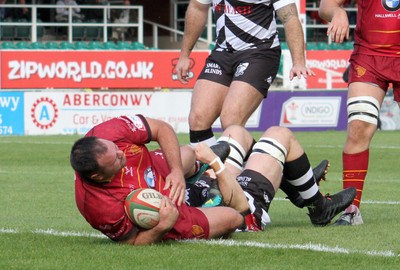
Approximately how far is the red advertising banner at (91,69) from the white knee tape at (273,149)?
1985 cm

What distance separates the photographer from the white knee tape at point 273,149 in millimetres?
7719

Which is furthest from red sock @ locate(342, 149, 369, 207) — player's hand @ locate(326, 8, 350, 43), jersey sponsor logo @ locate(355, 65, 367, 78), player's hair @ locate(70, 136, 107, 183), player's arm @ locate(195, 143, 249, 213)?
player's hair @ locate(70, 136, 107, 183)

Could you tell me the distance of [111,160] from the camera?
6.46m

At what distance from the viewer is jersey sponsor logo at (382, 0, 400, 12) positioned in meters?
8.77

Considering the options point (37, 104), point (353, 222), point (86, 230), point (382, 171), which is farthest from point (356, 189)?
point (37, 104)

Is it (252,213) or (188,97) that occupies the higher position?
(252,213)

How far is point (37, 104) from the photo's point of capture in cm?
2292

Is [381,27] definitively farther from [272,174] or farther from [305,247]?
[305,247]

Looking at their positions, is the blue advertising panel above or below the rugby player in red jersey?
below

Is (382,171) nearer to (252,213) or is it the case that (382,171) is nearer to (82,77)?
(252,213)

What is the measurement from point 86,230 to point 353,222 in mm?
2003

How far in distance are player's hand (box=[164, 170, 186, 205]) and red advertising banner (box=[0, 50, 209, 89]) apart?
68.2 ft

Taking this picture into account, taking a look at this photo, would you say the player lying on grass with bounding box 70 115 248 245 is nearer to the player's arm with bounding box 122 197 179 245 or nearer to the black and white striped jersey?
the player's arm with bounding box 122 197 179 245

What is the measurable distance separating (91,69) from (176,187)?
2189 centimetres
